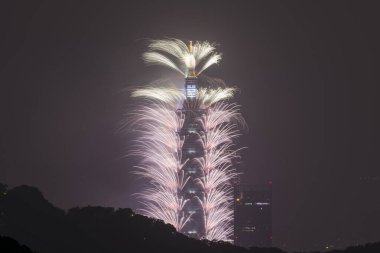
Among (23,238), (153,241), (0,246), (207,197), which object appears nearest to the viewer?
(0,246)

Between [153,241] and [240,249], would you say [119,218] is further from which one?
[240,249]

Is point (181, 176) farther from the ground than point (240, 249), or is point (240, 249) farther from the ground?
point (181, 176)

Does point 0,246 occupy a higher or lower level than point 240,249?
lower

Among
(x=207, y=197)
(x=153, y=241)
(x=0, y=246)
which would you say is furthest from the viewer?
(x=207, y=197)

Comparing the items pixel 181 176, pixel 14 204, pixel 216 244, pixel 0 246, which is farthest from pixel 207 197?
pixel 0 246

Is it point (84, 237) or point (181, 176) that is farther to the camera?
point (181, 176)

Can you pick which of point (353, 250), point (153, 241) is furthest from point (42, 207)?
point (353, 250)

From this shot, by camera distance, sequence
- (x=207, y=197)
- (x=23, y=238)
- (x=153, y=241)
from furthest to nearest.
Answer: (x=207, y=197) < (x=153, y=241) < (x=23, y=238)

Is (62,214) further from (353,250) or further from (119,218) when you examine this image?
(353,250)

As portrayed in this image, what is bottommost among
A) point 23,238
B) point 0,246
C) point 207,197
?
point 0,246
